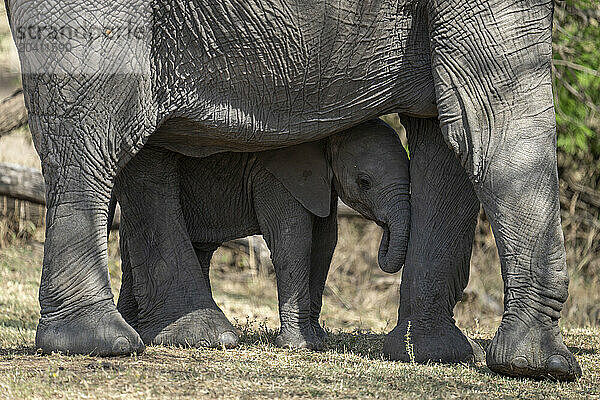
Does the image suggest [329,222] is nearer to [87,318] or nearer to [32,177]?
[87,318]

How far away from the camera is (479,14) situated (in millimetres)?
5039

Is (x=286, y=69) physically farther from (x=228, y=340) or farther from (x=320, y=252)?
(x=228, y=340)

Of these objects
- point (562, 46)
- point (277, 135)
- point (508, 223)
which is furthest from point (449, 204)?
point (562, 46)

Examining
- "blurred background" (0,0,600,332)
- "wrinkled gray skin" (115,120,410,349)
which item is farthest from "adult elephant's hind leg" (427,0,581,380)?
"blurred background" (0,0,600,332)

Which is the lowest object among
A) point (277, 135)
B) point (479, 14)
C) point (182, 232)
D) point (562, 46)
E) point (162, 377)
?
point (162, 377)

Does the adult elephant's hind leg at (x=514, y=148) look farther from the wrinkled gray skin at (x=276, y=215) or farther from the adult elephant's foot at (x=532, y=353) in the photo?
the wrinkled gray skin at (x=276, y=215)

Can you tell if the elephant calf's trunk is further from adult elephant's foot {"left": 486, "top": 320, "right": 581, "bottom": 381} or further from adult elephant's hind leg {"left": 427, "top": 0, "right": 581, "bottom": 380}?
adult elephant's foot {"left": 486, "top": 320, "right": 581, "bottom": 381}

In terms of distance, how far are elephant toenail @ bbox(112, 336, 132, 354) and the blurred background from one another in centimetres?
437

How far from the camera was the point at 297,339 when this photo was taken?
585 cm

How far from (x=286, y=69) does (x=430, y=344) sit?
5.68 feet

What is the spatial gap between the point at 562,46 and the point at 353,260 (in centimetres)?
351

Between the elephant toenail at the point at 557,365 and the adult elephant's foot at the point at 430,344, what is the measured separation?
2.70 feet

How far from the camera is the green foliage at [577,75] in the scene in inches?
401

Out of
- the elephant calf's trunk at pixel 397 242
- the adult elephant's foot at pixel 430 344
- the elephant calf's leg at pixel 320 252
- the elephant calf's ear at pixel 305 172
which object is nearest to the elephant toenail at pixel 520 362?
the adult elephant's foot at pixel 430 344
